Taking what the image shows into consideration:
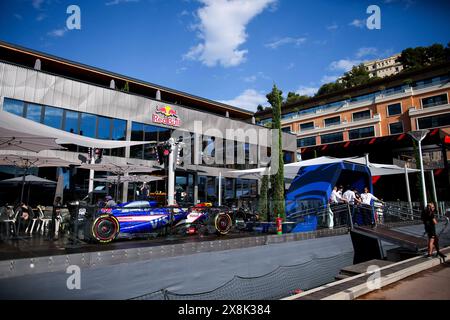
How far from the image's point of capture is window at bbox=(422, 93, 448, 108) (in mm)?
34375

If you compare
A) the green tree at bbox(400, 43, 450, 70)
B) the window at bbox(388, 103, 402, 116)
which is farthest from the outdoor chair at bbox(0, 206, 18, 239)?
the green tree at bbox(400, 43, 450, 70)

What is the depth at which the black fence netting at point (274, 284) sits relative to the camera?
562cm

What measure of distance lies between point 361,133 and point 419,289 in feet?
129

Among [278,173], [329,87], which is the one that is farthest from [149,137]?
[329,87]

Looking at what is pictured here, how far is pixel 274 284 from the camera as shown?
688cm

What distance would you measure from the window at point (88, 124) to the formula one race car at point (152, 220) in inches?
393

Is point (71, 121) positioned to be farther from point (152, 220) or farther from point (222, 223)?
point (222, 223)

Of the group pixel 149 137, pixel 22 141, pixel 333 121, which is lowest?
pixel 22 141

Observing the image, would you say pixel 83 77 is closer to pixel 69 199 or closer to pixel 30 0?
pixel 30 0

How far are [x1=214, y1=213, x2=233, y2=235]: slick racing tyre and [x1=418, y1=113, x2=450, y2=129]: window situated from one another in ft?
117

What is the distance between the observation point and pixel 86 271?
5.62 meters

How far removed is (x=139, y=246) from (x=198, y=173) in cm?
1432
